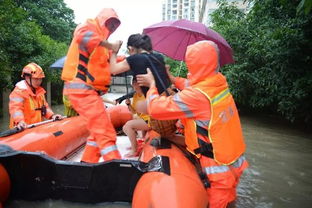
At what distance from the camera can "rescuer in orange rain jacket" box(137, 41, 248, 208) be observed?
2.46 meters

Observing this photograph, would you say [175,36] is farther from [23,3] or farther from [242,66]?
[23,3]

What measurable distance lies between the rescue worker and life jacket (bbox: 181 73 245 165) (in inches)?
103

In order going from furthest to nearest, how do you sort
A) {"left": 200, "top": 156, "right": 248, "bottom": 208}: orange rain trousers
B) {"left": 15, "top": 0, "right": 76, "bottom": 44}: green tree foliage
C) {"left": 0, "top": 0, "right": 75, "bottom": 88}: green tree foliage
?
1. {"left": 15, "top": 0, "right": 76, "bottom": 44}: green tree foliage
2. {"left": 0, "top": 0, "right": 75, "bottom": 88}: green tree foliage
3. {"left": 200, "top": 156, "right": 248, "bottom": 208}: orange rain trousers

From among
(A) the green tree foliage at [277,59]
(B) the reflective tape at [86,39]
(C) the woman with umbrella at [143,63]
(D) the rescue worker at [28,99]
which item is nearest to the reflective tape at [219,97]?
(C) the woman with umbrella at [143,63]

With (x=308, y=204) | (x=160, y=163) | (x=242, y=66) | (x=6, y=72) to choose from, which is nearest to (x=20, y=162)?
(x=160, y=163)

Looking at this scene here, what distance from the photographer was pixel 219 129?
8.13 ft

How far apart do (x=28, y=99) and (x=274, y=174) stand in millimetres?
4314

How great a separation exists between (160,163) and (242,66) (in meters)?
8.42

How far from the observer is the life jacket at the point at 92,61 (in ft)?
10.3

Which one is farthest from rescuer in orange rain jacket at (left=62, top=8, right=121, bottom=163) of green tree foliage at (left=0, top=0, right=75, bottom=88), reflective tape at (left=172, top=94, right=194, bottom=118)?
green tree foliage at (left=0, top=0, right=75, bottom=88)

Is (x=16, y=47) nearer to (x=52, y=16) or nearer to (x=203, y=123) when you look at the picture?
(x=203, y=123)

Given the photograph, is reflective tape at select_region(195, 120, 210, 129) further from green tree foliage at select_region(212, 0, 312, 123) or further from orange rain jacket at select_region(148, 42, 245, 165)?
green tree foliage at select_region(212, 0, 312, 123)

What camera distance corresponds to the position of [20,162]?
3027 millimetres

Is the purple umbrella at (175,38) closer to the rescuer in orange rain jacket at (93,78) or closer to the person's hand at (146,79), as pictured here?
the rescuer in orange rain jacket at (93,78)
